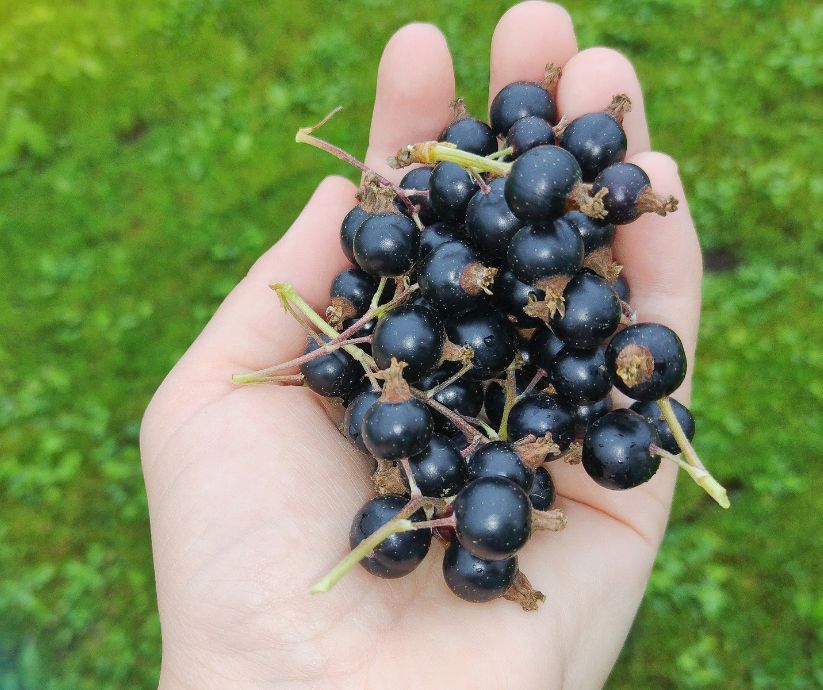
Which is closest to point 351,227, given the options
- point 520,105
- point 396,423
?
point 520,105

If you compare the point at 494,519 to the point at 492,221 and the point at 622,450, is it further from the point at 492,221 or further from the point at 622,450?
the point at 492,221

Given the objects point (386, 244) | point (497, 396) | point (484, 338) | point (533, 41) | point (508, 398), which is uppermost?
point (533, 41)

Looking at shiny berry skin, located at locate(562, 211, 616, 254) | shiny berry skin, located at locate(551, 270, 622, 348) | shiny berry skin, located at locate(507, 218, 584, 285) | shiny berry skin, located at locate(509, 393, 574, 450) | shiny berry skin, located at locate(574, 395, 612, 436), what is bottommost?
shiny berry skin, located at locate(574, 395, 612, 436)

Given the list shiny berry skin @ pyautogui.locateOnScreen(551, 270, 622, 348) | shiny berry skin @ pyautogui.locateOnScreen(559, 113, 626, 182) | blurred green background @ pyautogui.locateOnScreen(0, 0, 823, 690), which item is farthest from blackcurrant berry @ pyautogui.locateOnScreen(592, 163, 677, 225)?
blurred green background @ pyautogui.locateOnScreen(0, 0, 823, 690)

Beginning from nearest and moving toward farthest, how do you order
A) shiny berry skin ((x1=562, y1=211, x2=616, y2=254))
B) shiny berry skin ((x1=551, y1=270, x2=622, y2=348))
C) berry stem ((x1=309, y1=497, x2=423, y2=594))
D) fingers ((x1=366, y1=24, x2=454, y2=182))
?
berry stem ((x1=309, y1=497, x2=423, y2=594)) → shiny berry skin ((x1=551, y1=270, x2=622, y2=348)) → shiny berry skin ((x1=562, y1=211, x2=616, y2=254)) → fingers ((x1=366, y1=24, x2=454, y2=182))

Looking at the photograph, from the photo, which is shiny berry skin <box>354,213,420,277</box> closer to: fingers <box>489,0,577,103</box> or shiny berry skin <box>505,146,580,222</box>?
shiny berry skin <box>505,146,580,222</box>

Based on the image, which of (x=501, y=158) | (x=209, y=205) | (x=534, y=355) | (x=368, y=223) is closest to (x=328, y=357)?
(x=368, y=223)

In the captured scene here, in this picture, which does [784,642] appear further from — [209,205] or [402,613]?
[209,205]
